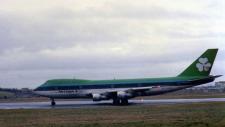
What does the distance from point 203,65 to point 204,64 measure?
0.57 feet

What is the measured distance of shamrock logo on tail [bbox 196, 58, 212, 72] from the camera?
57.0 meters

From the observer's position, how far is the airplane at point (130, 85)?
188 ft

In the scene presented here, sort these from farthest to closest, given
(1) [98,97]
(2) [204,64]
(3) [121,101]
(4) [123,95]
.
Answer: (1) [98,97], (3) [121,101], (4) [123,95], (2) [204,64]

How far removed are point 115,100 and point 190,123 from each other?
34.4 metres

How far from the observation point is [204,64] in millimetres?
57188

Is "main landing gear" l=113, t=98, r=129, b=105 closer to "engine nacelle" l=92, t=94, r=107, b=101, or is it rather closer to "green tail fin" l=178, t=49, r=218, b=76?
"engine nacelle" l=92, t=94, r=107, b=101

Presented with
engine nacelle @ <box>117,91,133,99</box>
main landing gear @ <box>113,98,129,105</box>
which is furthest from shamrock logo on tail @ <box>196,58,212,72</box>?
main landing gear @ <box>113,98,129,105</box>

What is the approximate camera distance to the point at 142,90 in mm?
58031

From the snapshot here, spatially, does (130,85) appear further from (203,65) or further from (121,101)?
(203,65)

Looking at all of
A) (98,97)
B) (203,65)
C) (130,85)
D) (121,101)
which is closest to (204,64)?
(203,65)

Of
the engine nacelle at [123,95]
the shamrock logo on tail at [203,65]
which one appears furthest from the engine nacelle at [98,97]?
the shamrock logo on tail at [203,65]

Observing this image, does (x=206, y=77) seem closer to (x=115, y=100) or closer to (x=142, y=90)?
(x=142, y=90)

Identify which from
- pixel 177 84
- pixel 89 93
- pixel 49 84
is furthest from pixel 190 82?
pixel 49 84

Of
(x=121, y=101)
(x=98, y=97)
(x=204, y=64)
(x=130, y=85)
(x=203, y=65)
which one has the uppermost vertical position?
(x=204, y=64)
